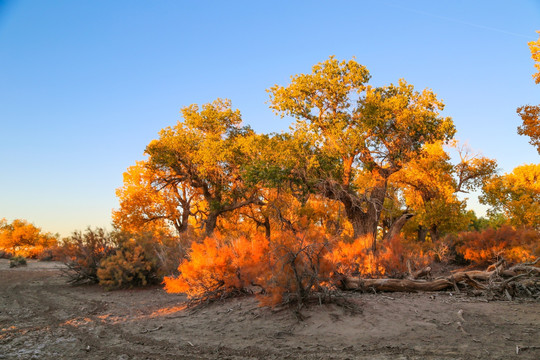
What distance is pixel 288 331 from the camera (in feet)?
23.0

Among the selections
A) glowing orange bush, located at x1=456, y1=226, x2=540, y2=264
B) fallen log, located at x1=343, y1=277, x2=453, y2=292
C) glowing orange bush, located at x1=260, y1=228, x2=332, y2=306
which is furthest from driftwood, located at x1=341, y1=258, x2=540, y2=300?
glowing orange bush, located at x1=456, y1=226, x2=540, y2=264

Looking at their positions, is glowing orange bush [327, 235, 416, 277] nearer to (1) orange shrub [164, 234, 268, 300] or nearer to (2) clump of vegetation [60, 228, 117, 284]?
(1) orange shrub [164, 234, 268, 300]

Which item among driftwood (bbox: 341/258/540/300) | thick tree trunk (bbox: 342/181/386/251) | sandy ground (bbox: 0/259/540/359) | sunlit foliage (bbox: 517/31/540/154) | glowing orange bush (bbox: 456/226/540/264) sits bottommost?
sandy ground (bbox: 0/259/540/359)

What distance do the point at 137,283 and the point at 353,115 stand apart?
11780mm

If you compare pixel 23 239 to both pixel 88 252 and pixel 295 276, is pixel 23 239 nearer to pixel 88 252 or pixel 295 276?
pixel 88 252

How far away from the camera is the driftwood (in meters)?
9.59

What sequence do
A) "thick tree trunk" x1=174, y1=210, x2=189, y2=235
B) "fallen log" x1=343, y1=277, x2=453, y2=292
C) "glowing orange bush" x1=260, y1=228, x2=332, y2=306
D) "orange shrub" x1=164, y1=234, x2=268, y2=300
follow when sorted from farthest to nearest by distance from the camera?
"thick tree trunk" x1=174, y1=210, x2=189, y2=235, "fallen log" x1=343, y1=277, x2=453, y2=292, "orange shrub" x1=164, y1=234, x2=268, y2=300, "glowing orange bush" x1=260, y1=228, x2=332, y2=306

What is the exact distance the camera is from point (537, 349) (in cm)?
563

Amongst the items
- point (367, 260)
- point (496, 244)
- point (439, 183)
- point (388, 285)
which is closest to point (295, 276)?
point (388, 285)

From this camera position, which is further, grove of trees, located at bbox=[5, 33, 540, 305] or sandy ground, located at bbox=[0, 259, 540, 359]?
grove of trees, located at bbox=[5, 33, 540, 305]

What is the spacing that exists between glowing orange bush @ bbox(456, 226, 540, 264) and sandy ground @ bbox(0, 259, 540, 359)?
25.1ft

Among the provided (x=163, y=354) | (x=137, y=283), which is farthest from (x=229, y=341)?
(x=137, y=283)

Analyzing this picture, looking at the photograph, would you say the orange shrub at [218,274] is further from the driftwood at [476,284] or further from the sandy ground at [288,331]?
the driftwood at [476,284]

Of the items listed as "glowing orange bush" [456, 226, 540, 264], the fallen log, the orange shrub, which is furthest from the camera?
"glowing orange bush" [456, 226, 540, 264]
